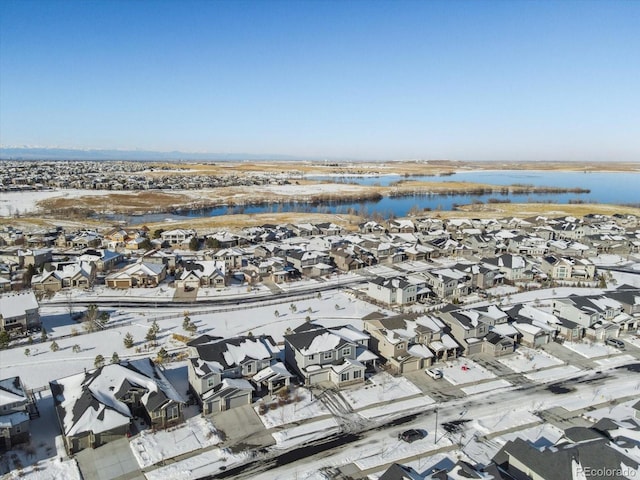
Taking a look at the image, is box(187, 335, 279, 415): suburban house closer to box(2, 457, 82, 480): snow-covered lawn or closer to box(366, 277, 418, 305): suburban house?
box(2, 457, 82, 480): snow-covered lawn

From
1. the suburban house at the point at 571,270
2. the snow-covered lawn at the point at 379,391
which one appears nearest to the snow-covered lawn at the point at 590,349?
the snow-covered lawn at the point at 379,391

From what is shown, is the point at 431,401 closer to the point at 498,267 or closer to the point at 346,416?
the point at 346,416

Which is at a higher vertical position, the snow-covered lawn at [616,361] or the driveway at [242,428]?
the driveway at [242,428]

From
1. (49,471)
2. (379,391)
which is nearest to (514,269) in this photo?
(379,391)

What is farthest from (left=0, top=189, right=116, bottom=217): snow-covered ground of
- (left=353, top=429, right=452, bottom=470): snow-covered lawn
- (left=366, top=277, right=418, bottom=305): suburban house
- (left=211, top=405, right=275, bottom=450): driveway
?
(left=353, top=429, right=452, bottom=470): snow-covered lawn

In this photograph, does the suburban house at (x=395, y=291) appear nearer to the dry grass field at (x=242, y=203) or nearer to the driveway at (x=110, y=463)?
the driveway at (x=110, y=463)

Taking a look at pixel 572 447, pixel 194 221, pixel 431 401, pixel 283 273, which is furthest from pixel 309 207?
pixel 572 447
